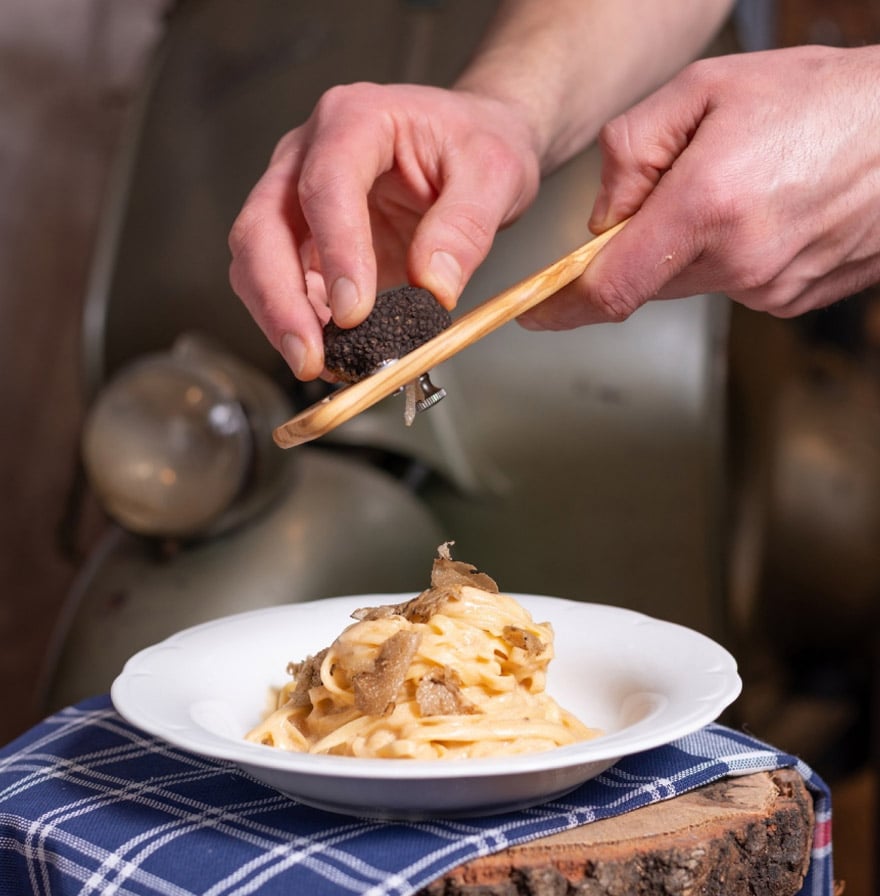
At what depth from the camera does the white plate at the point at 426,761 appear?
590 mm

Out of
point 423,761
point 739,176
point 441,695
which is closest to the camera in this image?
point 423,761

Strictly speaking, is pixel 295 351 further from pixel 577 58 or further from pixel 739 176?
pixel 577 58

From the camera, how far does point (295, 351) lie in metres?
0.80

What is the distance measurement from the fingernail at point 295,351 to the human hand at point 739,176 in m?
0.21

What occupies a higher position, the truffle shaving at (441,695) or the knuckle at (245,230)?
the knuckle at (245,230)

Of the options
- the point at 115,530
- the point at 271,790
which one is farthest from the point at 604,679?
the point at 115,530

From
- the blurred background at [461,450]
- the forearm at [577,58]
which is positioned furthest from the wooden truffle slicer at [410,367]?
the blurred background at [461,450]

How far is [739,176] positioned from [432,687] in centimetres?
40

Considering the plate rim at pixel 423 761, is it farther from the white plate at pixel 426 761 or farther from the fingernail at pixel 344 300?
the fingernail at pixel 344 300

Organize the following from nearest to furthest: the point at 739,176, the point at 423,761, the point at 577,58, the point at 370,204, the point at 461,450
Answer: the point at 423,761
the point at 739,176
the point at 370,204
the point at 577,58
the point at 461,450

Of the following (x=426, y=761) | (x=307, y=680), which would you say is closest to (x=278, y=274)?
(x=307, y=680)

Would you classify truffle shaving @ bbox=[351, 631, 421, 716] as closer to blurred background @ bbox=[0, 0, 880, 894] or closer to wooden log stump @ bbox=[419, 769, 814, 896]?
wooden log stump @ bbox=[419, 769, 814, 896]

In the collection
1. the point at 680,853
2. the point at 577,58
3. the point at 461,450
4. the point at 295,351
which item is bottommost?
the point at 461,450

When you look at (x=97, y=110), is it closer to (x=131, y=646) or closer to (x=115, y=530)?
(x=115, y=530)
